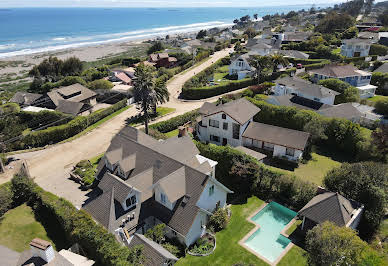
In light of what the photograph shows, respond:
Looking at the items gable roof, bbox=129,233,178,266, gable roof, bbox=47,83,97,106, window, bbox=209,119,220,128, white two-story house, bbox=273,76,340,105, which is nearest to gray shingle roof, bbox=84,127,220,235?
gable roof, bbox=129,233,178,266

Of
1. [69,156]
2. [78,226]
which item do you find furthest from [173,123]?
[78,226]

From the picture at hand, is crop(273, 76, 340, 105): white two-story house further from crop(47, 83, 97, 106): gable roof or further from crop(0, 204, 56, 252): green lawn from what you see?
crop(0, 204, 56, 252): green lawn

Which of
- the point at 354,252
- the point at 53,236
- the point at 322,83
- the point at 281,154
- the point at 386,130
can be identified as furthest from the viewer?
the point at 322,83

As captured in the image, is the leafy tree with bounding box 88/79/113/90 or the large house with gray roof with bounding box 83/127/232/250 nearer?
the large house with gray roof with bounding box 83/127/232/250

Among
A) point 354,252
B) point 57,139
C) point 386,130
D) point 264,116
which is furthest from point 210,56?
point 354,252

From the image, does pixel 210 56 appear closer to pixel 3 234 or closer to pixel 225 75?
pixel 225 75

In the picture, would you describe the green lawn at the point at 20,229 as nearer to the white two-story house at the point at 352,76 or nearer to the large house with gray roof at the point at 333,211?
the large house with gray roof at the point at 333,211

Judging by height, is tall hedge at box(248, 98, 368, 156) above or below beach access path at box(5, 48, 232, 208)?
above
